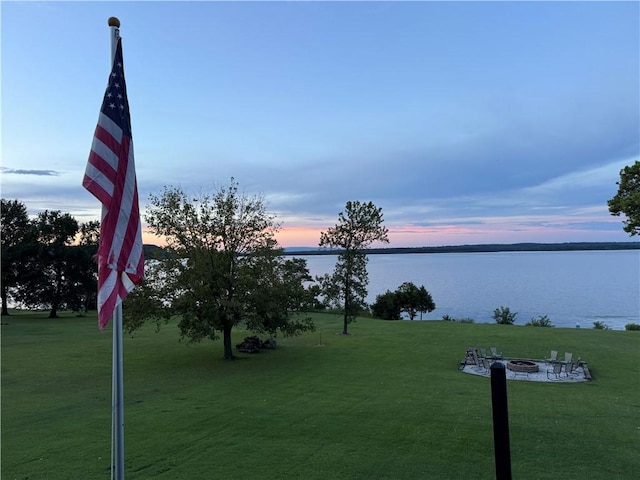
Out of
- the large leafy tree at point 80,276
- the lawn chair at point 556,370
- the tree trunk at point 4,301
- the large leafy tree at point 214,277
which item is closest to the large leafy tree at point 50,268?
the large leafy tree at point 80,276

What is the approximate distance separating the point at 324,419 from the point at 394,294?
138 feet

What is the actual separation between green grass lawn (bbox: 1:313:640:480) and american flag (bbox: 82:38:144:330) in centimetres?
394

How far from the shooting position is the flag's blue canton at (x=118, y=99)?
5184mm

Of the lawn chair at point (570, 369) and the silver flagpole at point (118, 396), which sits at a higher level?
the silver flagpole at point (118, 396)

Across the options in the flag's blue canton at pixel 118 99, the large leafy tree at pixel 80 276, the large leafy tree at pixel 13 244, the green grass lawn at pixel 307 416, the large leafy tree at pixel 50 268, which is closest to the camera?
the flag's blue canton at pixel 118 99

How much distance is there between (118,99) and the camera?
5.30 m

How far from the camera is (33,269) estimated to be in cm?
4044

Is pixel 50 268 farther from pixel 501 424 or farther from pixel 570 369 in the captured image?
pixel 501 424

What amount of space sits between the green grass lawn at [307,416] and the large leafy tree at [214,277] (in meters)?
1.86

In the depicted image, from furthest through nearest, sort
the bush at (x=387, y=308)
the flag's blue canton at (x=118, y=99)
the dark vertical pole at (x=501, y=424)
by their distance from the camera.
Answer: the bush at (x=387, y=308) < the flag's blue canton at (x=118, y=99) < the dark vertical pole at (x=501, y=424)

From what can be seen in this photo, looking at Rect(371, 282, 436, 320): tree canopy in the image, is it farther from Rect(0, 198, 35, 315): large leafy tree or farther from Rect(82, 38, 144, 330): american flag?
Rect(82, 38, 144, 330): american flag

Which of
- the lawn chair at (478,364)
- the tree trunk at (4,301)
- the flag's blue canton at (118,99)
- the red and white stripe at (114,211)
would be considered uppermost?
the flag's blue canton at (118,99)

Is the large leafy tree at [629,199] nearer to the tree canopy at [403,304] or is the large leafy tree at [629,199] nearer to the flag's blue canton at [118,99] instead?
the flag's blue canton at [118,99]

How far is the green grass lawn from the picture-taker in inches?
308
